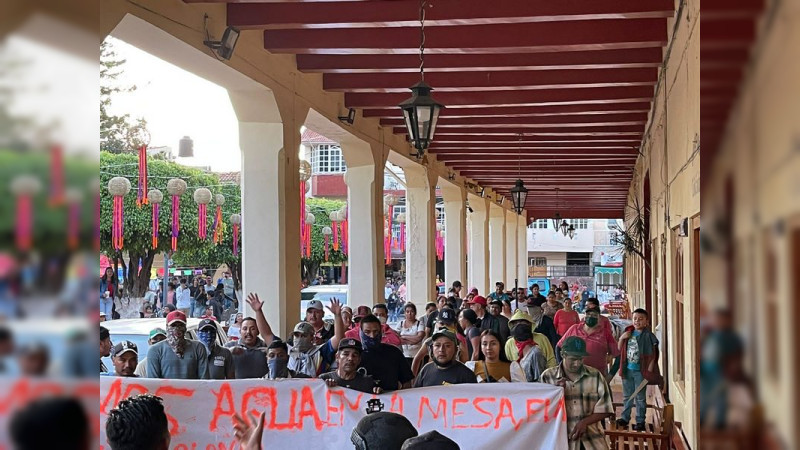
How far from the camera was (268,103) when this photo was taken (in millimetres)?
8703

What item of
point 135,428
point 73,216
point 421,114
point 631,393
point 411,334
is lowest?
point 631,393

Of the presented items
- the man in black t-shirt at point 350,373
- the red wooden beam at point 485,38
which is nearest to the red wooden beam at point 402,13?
the red wooden beam at point 485,38

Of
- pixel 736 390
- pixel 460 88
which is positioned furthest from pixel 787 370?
pixel 460 88

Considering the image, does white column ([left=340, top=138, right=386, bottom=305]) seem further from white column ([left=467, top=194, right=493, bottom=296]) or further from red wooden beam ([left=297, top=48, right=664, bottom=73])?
white column ([left=467, top=194, right=493, bottom=296])

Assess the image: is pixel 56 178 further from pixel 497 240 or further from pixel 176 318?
pixel 497 240

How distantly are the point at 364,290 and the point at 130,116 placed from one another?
18.6 meters

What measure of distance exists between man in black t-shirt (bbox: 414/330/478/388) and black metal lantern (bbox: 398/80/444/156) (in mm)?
1507

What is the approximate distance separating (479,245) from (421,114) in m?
20.4

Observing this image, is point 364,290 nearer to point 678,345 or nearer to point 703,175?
point 678,345

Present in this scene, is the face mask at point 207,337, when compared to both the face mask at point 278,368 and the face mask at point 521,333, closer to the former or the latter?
the face mask at point 278,368

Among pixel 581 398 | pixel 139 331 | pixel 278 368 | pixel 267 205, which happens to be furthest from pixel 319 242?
pixel 581 398

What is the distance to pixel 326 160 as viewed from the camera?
177ft

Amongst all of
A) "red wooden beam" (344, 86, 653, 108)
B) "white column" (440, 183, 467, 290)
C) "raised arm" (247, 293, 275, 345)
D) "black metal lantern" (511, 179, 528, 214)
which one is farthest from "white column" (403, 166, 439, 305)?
"raised arm" (247, 293, 275, 345)

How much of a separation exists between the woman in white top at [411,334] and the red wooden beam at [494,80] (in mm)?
Result: 3053
